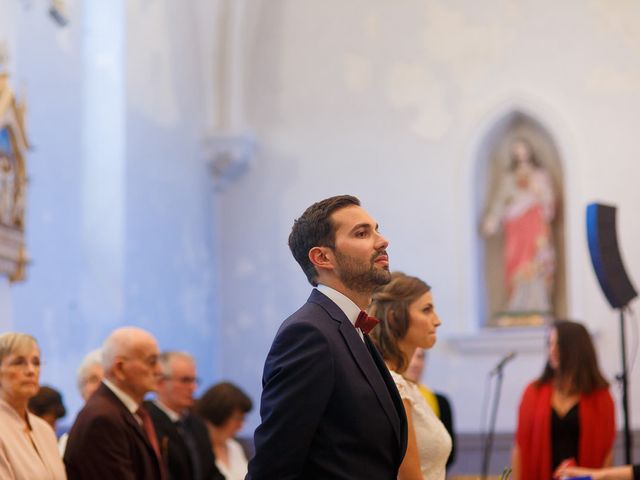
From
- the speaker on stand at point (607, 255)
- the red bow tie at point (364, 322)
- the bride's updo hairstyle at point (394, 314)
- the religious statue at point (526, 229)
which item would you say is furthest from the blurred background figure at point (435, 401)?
the religious statue at point (526, 229)

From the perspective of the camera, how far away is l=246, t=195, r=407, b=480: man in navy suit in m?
2.91

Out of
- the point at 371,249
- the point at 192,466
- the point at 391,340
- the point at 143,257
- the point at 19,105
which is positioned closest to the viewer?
the point at 371,249

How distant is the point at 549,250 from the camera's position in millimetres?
10250

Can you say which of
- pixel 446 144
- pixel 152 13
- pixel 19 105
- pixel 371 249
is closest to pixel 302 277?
pixel 446 144

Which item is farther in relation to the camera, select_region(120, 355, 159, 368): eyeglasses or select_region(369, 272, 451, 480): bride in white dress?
select_region(120, 355, 159, 368): eyeglasses

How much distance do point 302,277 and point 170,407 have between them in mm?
4624

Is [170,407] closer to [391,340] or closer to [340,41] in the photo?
[391,340]

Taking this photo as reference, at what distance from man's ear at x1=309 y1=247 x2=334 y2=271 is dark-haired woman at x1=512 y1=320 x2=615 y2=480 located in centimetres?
344

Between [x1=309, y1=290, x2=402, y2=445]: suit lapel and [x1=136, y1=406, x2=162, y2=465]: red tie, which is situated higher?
[x1=309, y1=290, x2=402, y2=445]: suit lapel

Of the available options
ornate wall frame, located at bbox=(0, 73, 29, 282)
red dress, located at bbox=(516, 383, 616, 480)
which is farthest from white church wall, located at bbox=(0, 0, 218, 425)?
red dress, located at bbox=(516, 383, 616, 480)

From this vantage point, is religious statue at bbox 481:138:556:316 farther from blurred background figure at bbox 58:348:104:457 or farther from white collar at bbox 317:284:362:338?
white collar at bbox 317:284:362:338

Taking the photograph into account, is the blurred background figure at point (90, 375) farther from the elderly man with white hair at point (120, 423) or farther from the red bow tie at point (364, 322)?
the red bow tie at point (364, 322)

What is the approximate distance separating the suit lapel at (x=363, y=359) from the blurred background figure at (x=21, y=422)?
174cm

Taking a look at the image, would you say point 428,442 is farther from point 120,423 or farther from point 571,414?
point 571,414
